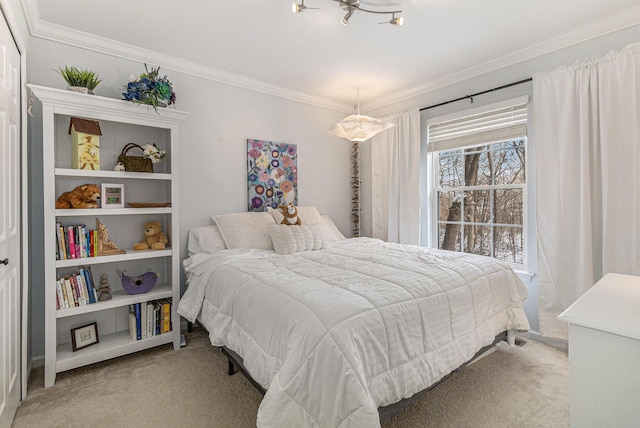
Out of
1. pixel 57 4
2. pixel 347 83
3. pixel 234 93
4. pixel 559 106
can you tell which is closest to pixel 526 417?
pixel 559 106

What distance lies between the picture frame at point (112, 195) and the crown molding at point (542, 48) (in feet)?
10.3

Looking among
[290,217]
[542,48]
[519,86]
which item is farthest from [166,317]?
[542,48]

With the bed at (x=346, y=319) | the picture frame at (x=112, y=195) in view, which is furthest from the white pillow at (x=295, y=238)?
the picture frame at (x=112, y=195)

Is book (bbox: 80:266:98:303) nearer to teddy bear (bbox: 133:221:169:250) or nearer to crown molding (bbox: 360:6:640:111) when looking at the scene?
teddy bear (bbox: 133:221:169:250)

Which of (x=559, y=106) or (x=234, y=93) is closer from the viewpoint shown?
(x=559, y=106)

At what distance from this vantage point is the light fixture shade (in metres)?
2.87

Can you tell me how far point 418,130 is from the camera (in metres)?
3.55

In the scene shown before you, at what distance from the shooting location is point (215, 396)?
1.90 meters

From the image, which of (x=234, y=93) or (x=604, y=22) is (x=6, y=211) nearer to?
(x=234, y=93)

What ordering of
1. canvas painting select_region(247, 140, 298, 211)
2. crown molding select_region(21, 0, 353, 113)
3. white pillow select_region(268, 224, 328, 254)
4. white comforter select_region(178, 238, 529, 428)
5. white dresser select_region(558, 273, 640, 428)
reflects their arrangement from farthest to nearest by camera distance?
canvas painting select_region(247, 140, 298, 211) → white pillow select_region(268, 224, 328, 254) → crown molding select_region(21, 0, 353, 113) → white comforter select_region(178, 238, 529, 428) → white dresser select_region(558, 273, 640, 428)

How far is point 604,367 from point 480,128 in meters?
2.61

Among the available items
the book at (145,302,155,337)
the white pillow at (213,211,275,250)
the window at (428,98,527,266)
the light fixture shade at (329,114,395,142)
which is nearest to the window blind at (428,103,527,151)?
the window at (428,98,527,266)

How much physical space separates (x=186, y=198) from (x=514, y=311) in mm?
2890

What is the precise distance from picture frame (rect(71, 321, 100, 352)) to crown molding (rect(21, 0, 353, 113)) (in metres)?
2.18
